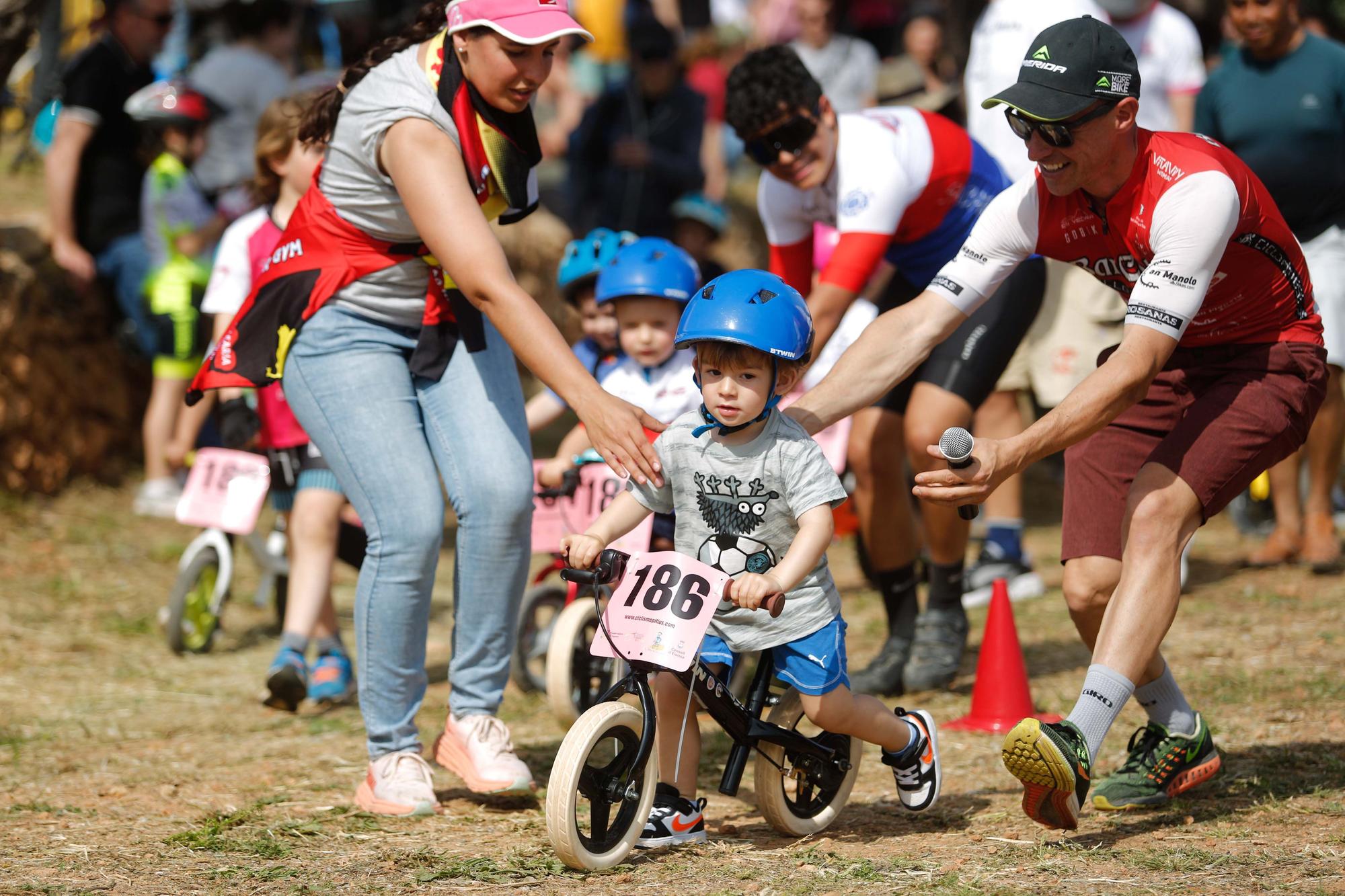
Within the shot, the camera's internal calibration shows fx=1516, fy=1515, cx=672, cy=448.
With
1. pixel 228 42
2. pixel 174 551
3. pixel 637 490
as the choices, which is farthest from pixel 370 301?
pixel 228 42

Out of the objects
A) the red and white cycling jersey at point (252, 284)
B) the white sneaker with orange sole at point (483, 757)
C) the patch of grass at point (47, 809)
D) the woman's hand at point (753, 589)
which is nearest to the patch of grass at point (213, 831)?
the patch of grass at point (47, 809)

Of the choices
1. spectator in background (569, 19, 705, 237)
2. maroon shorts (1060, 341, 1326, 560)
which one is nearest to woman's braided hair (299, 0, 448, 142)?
maroon shorts (1060, 341, 1326, 560)

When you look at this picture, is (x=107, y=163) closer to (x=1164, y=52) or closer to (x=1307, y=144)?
(x=1164, y=52)

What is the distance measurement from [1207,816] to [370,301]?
2779mm

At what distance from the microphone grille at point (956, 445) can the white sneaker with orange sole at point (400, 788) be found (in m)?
1.85

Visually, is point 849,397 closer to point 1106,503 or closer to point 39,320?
point 1106,503

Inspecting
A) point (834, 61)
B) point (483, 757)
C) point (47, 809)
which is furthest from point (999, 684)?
point (834, 61)

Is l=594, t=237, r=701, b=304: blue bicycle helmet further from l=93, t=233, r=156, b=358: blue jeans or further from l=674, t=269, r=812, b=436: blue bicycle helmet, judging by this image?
l=93, t=233, r=156, b=358: blue jeans

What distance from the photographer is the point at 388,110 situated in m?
4.12

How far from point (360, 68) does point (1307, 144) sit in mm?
5178

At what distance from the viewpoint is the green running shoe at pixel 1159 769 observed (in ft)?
14.2

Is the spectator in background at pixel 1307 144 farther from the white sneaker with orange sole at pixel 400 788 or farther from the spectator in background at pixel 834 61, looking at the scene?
the white sneaker with orange sole at pixel 400 788

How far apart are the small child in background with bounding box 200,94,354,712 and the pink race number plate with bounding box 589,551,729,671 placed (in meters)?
2.30

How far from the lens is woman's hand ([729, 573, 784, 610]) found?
141 inches
